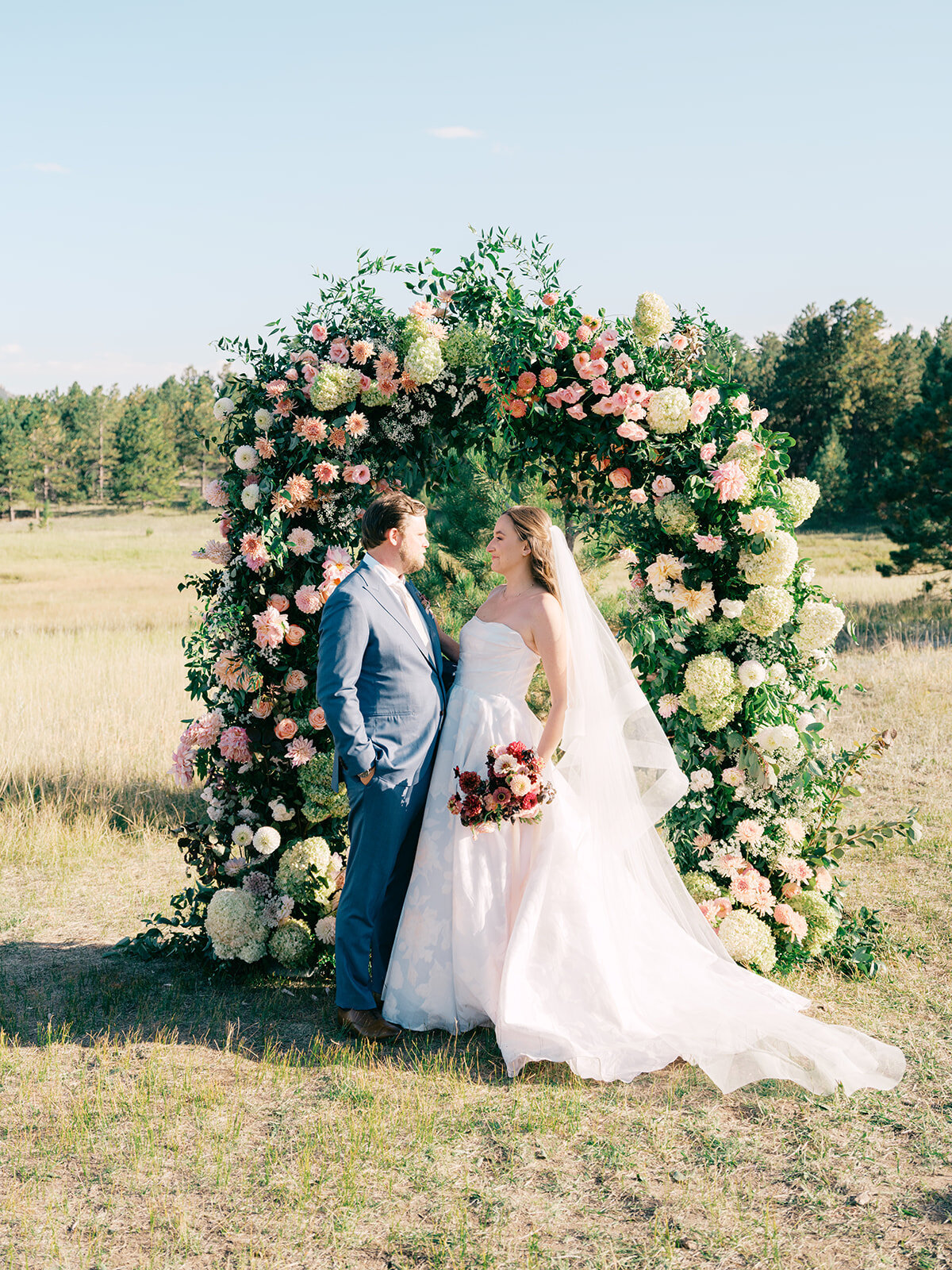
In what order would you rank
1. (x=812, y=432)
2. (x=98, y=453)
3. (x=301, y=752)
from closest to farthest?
(x=301, y=752)
(x=812, y=432)
(x=98, y=453)

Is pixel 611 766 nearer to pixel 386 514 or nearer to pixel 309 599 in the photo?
pixel 386 514

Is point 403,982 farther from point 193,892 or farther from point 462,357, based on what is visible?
point 462,357

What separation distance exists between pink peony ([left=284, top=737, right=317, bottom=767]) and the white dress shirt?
1.06 metres

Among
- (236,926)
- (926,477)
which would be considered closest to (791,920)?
(236,926)

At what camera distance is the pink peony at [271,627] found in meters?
5.29

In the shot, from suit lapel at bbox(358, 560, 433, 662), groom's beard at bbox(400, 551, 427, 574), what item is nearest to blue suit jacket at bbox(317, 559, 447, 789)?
suit lapel at bbox(358, 560, 433, 662)

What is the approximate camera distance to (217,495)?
5.51 m

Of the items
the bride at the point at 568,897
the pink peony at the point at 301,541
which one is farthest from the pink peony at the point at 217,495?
the bride at the point at 568,897

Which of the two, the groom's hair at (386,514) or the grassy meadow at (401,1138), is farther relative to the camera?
the groom's hair at (386,514)

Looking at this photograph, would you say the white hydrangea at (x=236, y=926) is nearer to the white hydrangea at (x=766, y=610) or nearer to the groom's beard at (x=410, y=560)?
the groom's beard at (x=410, y=560)

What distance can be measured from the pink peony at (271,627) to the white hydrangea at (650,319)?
2.35 metres

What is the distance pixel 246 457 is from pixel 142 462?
54.0 meters

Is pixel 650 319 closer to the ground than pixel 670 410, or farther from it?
farther from it

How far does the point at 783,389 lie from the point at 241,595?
1599 inches
